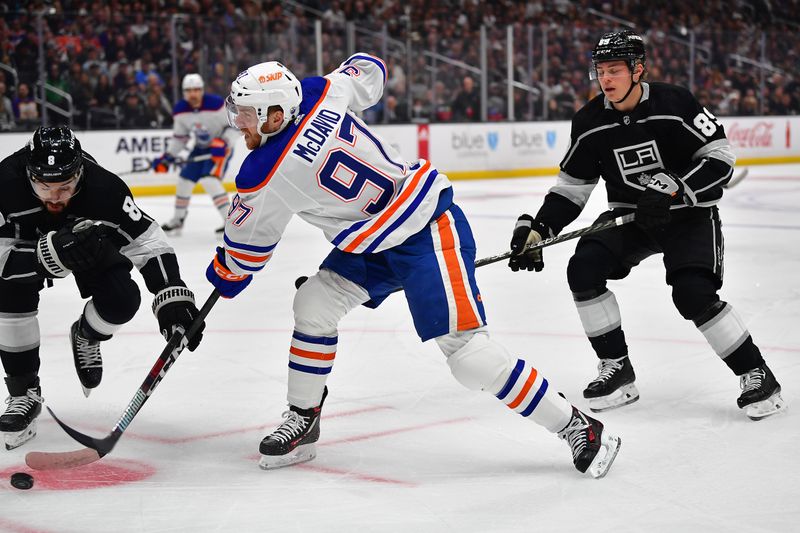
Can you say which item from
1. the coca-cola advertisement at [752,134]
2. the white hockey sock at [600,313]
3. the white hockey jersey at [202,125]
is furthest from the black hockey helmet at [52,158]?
the coca-cola advertisement at [752,134]

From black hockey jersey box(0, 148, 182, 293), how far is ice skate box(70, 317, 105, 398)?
34 cm

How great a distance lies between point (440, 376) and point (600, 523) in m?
1.26

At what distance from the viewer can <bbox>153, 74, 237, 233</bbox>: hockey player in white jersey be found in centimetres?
692

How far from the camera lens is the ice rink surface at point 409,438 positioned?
2010mm

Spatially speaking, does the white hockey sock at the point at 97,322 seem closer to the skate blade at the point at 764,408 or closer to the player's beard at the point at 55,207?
the player's beard at the point at 55,207

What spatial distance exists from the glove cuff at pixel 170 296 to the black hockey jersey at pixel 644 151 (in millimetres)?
1001

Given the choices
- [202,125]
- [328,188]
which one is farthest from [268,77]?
[202,125]

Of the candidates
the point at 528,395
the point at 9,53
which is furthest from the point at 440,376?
the point at 9,53

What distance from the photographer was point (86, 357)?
2857mm

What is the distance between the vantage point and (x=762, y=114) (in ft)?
42.9

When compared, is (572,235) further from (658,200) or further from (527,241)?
(658,200)

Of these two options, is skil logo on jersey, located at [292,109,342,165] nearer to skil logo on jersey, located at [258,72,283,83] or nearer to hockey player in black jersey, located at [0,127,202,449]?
skil logo on jersey, located at [258,72,283,83]

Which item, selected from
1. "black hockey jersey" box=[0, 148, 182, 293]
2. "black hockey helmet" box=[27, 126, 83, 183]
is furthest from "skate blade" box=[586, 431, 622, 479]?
"black hockey helmet" box=[27, 126, 83, 183]

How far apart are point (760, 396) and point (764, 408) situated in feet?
0.10
